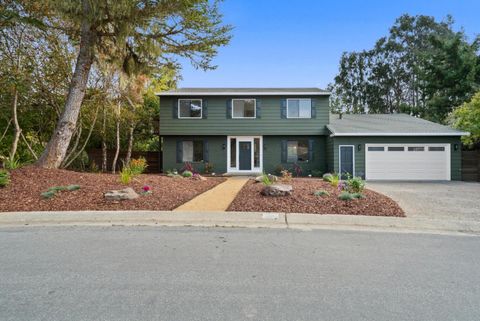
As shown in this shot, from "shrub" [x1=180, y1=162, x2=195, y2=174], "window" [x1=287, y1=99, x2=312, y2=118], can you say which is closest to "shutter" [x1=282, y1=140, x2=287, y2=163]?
"window" [x1=287, y1=99, x2=312, y2=118]

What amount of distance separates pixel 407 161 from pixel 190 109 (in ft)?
38.3

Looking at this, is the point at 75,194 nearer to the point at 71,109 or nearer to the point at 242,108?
the point at 71,109

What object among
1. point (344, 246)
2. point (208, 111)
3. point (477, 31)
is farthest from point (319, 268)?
point (477, 31)

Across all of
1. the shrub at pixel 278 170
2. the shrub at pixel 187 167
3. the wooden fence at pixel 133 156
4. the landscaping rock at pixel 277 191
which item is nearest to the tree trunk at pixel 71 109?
the landscaping rock at pixel 277 191

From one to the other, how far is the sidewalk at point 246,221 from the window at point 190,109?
10509mm

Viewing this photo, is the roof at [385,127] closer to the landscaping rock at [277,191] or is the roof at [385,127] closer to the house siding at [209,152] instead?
the house siding at [209,152]

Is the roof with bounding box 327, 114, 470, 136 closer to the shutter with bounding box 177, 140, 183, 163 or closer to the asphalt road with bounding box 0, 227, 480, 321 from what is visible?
the shutter with bounding box 177, 140, 183, 163

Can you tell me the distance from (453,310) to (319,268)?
1.35 metres

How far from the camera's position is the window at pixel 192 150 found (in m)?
16.8

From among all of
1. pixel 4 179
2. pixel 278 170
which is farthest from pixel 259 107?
pixel 4 179

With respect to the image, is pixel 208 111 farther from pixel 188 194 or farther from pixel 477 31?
pixel 477 31

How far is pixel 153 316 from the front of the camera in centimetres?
245

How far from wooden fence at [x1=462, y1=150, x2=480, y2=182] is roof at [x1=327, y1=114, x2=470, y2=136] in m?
1.24

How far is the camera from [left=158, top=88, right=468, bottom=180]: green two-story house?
14516mm
